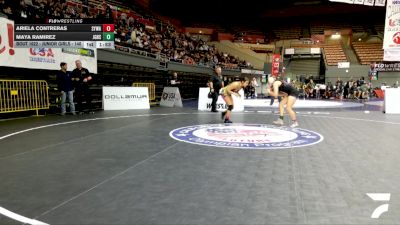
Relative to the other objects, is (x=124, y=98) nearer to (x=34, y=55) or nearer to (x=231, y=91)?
(x=34, y=55)

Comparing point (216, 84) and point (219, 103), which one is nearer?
point (216, 84)

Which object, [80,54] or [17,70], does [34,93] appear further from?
[80,54]

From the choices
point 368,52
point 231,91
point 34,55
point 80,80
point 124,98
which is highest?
point 368,52

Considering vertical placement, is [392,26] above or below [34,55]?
above

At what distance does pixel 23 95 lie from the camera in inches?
434

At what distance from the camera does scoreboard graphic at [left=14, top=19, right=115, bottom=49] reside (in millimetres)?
9625

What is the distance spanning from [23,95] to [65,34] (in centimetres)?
304

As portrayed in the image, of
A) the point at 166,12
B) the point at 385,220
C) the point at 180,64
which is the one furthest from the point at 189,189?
the point at 166,12

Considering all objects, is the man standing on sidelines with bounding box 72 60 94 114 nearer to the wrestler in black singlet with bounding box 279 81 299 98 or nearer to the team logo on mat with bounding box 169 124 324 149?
the team logo on mat with bounding box 169 124 324 149

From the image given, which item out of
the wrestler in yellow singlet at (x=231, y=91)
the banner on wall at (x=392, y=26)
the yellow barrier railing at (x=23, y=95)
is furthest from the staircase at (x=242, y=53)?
the wrestler in yellow singlet at (x=231, y=91)

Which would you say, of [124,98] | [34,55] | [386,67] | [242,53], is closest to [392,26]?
[124,98]

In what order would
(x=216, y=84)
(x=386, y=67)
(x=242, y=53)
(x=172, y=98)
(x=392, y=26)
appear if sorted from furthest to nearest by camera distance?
(x=242, y=53)
(x=386, y=67)
(x=172, y=98)
(x=216, y=84)
(x=392, y=26)

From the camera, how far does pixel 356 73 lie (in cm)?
3469

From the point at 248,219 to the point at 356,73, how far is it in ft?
119
